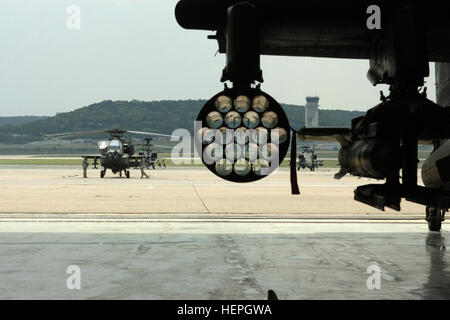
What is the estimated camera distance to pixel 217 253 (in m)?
10.2

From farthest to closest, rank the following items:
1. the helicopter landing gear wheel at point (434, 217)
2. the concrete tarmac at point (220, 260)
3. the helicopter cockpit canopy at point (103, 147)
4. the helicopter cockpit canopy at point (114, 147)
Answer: the helicopter cockpit canopy at point (103, 147) < the helicopter cockpit canopy at point (114, 147) < the helicopter landing gear wheel at point (434, 217) < the concrete tarmac at point (220, 260)

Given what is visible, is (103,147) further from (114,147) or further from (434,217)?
(434,217)

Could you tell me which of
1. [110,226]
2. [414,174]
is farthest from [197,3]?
[110,226]

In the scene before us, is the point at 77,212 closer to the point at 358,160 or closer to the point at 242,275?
the point at 242,275

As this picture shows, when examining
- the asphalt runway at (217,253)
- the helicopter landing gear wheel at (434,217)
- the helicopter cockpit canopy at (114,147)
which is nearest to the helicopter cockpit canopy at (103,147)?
the helicopter cockpit canopy at (114,147)

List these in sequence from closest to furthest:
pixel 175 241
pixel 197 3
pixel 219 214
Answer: pixel 197 3
pixel 175 241
pixel 219 214

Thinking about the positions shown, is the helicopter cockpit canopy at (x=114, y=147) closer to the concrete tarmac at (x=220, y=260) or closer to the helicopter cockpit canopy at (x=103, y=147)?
the helicopter cockpit canopy at (x=103, y=147)

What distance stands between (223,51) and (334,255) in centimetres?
420

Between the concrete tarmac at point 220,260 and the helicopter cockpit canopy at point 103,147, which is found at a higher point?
the helicopter cockpit canopy at point 103,147

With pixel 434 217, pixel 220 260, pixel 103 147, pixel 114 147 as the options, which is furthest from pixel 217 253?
pixel 103 147

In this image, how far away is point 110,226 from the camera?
1400 centimetres

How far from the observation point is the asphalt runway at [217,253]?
736 centimetres

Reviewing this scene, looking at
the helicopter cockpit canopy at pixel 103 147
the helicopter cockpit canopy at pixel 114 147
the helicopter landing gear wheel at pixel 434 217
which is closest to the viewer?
the helicopter landing gear wheel at pixel 434 217

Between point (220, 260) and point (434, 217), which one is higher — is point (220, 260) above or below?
below
